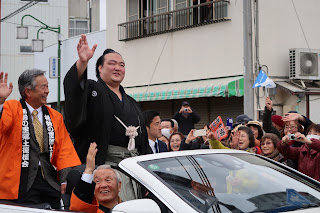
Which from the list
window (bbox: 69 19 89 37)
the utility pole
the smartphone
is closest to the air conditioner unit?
the utility pole

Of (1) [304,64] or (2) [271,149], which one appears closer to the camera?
(2) [271,149]

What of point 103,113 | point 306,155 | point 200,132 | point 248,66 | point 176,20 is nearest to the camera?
point 103,113

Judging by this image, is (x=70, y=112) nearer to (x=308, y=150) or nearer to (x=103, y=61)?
(x=103, y=61)

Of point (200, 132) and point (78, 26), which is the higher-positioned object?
point (78, 26)

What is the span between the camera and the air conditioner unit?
54.0ft

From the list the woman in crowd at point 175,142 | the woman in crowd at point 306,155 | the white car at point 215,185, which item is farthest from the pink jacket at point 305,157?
the woman in crowd at point 175,142

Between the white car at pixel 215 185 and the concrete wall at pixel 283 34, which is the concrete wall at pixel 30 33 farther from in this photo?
the white car at pixel 215 185

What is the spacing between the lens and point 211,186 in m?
3.94

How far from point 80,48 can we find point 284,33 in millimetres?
12857

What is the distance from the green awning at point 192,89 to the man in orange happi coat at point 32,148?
1172 cm

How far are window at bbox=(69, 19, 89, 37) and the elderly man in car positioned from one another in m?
39.1

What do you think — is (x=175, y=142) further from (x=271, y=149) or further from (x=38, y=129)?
(x=38, y=129)

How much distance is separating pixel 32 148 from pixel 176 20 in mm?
15042

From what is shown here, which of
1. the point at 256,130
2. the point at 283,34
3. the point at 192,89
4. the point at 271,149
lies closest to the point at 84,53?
the point at 271,149
